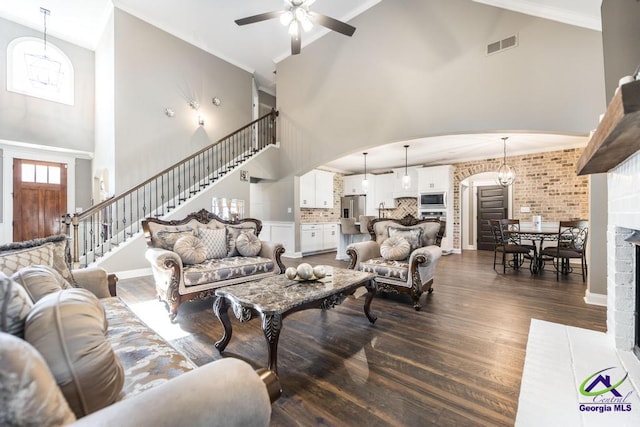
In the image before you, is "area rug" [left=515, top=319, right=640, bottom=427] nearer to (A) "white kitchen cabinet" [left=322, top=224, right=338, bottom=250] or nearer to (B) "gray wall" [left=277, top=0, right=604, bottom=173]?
(B) "gray wall" [left=277, top=0, right=604, bottom=173]

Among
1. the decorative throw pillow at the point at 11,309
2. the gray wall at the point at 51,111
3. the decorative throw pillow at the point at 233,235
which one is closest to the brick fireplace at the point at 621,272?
the decorative throw pillow at the point at 11,309

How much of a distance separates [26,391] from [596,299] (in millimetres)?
4664

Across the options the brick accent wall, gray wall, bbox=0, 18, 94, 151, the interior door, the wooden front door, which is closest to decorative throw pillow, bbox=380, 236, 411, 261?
the brick accent wall

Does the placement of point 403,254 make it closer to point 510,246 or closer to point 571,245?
point 510,246

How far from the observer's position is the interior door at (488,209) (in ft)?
24.1

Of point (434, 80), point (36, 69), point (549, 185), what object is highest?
point (36, 69)

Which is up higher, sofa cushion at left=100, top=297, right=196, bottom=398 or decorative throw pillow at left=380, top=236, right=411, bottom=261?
decorative throw pillow at left=380, top=236, right=411, bottom=261

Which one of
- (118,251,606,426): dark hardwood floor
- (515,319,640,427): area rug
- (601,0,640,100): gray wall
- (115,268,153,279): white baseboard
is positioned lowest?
(118,251,606,426): dark hardwood floor

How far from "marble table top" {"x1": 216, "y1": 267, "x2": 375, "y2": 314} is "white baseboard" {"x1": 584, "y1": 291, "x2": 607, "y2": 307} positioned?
9.05 ft

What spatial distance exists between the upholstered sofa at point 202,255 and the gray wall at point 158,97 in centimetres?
282

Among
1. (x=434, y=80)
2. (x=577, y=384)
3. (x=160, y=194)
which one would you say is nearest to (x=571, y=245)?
(x=434, y=80)

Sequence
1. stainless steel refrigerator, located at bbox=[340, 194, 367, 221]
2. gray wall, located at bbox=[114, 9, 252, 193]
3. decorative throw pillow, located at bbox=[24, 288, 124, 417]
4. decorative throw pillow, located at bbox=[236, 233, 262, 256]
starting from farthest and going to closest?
1. stainless steel refrigerator, located at bbox=[340, 194, 367, 221]
2. gray wall, located at bbox=[114, 9, 252, 193]
3. decorative throw pillow, located at bbox=[236, 233, 262, 256]
4. decorative throw pillow, located at bbox=[24, 288, 124, 417]

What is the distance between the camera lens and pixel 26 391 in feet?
1.79

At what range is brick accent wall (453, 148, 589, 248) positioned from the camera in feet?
19.4
